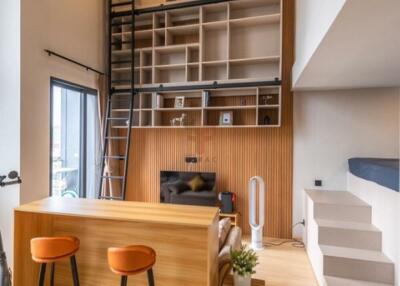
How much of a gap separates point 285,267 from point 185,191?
179 centimetres

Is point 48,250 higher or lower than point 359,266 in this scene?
higher

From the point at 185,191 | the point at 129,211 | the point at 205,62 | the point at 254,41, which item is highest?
the point at 254,41

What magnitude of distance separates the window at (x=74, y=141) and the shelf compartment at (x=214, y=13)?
7.43ft

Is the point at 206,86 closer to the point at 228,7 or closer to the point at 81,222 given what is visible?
the point at 228,7

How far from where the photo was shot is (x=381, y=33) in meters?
1.72

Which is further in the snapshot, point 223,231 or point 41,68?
point 41,68

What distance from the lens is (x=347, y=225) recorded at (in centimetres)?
279

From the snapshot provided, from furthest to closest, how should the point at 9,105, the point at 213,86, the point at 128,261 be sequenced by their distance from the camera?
1. the point at 213,86
2. the point at 9,105
3. the point at 128,261

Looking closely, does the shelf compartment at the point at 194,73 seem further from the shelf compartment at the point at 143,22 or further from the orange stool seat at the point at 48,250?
the orange stool seat at the point at 48,250

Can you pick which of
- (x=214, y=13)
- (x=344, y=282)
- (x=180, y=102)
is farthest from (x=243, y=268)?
(x=214, y=13)

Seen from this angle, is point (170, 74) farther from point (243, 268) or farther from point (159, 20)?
point (243, 268)

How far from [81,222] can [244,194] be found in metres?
2.61

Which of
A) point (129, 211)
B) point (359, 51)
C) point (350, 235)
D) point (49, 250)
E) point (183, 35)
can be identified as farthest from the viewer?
point (183, 35)

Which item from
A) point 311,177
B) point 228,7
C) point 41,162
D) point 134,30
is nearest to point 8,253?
point 41,162
